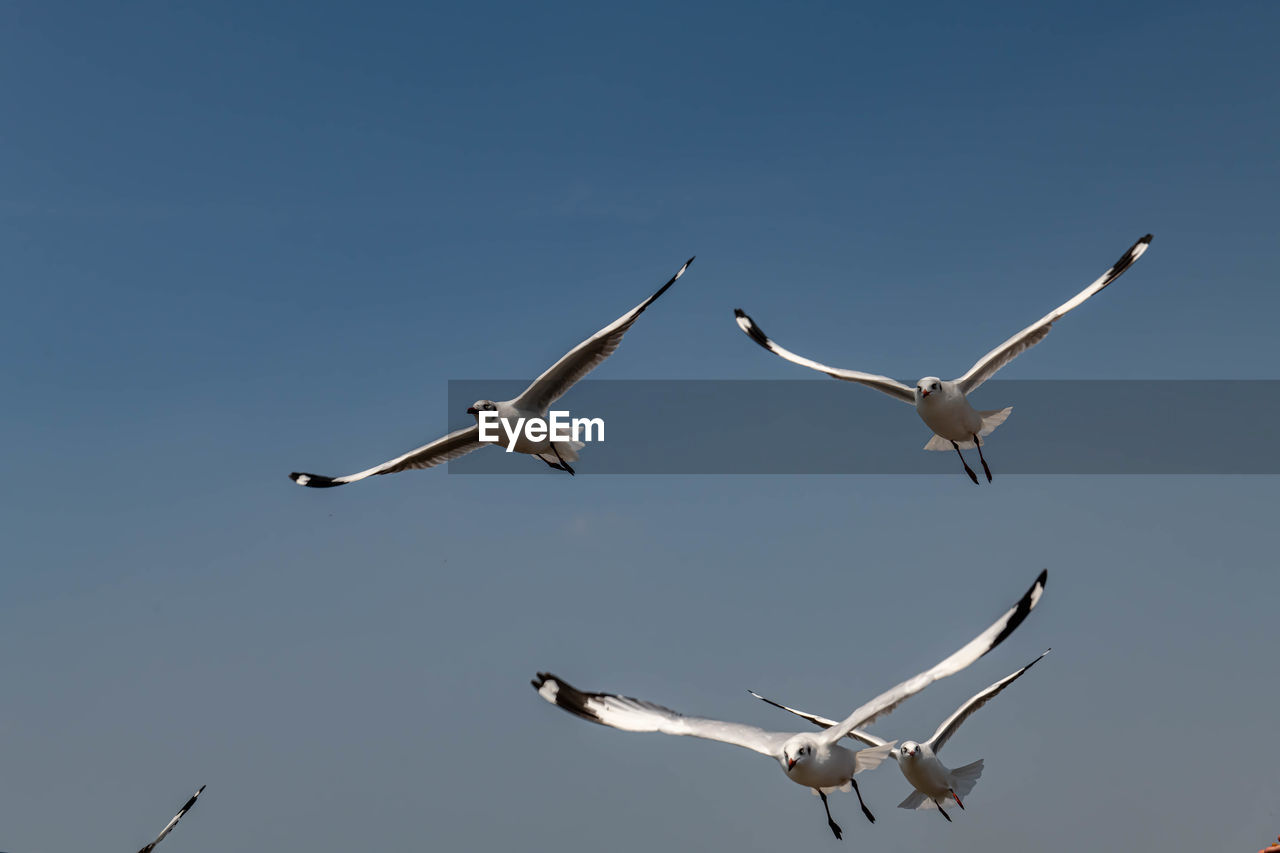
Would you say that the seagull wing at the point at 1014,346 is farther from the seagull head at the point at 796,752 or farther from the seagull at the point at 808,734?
the seagull head at the point at 796,752

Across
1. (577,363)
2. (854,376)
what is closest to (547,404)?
(577,363)

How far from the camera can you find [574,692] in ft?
46.3

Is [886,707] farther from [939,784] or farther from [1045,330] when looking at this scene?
[1045,330]

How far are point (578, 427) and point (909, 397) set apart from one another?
16.0 feet

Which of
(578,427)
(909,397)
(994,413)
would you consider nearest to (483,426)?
(578,427)

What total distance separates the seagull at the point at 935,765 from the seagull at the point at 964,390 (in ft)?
10.5

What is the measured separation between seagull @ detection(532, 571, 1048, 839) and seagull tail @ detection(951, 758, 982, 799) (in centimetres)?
328

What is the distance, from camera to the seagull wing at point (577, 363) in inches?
655

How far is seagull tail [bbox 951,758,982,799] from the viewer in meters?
16.5

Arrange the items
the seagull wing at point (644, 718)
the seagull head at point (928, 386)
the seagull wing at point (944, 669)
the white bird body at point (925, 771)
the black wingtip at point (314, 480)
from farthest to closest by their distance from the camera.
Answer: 1. the black wingtip at point (314, 480)
2. the seagull head at point (928, 386)
3. the white bird body at point (925, 771)
4. the seagull wing at point (644, 718)
5. the seagull wing at point (944, 669)

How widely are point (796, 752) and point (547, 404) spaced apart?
694 cm

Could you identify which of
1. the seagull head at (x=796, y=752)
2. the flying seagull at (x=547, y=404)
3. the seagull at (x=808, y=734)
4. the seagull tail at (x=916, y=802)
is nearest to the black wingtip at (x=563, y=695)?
the seagull at (x=808, y=734)

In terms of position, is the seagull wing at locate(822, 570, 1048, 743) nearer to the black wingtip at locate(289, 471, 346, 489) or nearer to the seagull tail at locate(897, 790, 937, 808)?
the seagull tail at locate(897, 790, 937, 808)

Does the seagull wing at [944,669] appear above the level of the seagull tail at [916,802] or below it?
above
